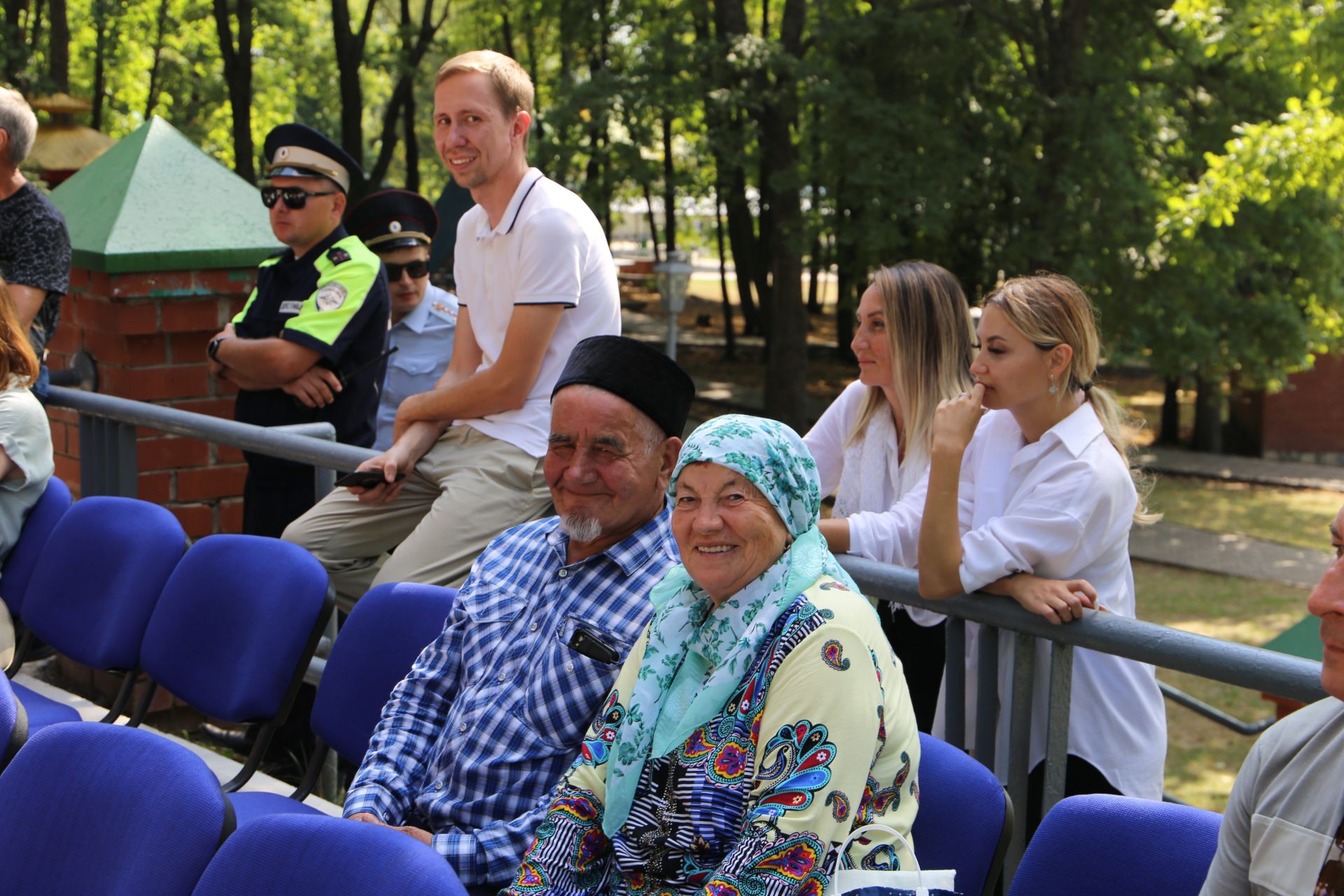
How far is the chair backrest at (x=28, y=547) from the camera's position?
157 inches

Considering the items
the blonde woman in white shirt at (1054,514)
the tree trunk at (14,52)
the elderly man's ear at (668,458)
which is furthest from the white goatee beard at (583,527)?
the tree trunk at (14,52)

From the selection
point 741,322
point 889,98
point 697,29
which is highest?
point 697,29

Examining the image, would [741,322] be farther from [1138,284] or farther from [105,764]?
[105,764]

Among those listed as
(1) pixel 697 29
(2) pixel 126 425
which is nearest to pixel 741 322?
(1) pixel 697 29

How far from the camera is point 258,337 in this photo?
441cm

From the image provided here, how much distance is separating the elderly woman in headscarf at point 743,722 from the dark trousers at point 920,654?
3.57ft

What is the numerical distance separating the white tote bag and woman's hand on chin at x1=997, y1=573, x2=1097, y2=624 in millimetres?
697

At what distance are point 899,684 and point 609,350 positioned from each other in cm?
92

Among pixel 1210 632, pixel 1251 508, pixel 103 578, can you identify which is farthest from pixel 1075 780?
pixel 1251 508

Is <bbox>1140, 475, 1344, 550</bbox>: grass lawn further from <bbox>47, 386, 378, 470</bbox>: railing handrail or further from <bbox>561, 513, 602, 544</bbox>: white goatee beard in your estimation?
<bbox>561, 513, 602, 544</bbox>: white goatee beard

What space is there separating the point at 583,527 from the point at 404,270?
261 cm

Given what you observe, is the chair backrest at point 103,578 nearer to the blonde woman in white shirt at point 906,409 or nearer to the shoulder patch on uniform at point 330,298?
the shoulder patch on uniform at point 330,298

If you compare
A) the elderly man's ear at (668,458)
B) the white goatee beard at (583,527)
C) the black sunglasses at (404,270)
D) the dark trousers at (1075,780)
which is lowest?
the dark trousers at (1075,780)

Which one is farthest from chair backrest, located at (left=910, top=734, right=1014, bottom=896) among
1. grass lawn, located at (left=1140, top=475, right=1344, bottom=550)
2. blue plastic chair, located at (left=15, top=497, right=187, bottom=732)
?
grass lawn, located at (left=1140, top=475, right=1344, bottom=550)
